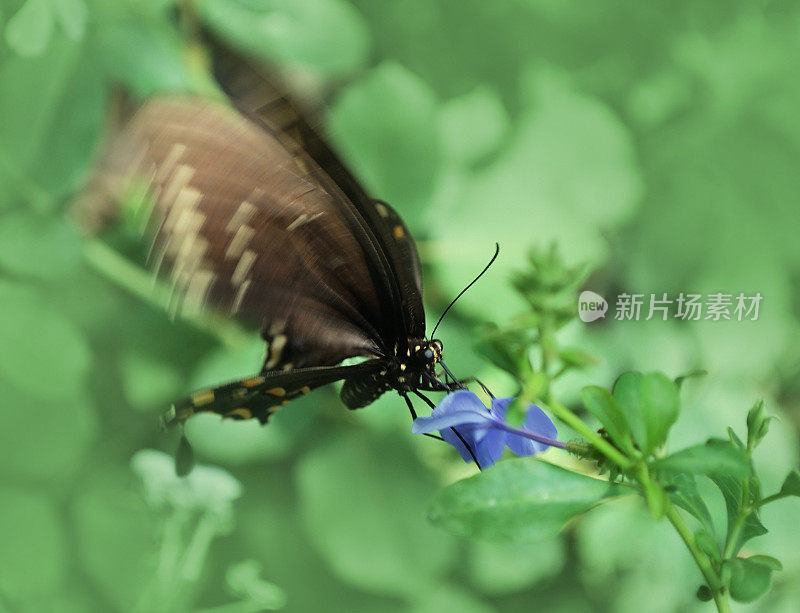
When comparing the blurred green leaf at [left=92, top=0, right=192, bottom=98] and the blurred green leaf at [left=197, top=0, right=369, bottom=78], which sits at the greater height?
the blurred green leaf at [left=197, top=0, right=369, bottom=78]

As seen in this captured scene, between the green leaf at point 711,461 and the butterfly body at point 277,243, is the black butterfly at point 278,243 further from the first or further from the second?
the green leaf at point 711,461

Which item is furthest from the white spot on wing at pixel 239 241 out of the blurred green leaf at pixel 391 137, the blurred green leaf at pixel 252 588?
the blurred green leaf at pixel 252 588

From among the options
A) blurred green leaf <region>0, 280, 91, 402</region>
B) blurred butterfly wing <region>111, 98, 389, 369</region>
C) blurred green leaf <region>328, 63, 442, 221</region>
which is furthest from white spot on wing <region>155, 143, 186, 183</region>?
blurred green leaf <region>0, 280, 91, 402</region>

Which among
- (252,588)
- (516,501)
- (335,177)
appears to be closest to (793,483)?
(516,501)

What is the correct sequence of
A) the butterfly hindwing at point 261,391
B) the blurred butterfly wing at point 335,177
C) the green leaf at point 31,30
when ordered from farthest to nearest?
1. the green leaf at point 31,30
2. the butterfly hindwing at point 261,391
3. the blurred butterfly wing at point 335,177

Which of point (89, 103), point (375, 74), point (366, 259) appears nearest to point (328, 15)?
point (375, 74)

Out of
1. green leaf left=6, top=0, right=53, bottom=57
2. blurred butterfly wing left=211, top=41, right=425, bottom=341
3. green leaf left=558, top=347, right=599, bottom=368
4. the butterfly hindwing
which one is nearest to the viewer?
green leaf left=558, top=347, right=599, bottom=368

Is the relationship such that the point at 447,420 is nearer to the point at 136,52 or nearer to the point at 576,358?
the point at 576,358

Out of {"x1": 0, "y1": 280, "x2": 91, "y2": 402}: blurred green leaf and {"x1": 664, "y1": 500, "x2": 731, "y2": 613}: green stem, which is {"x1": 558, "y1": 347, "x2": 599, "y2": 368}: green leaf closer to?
{"x1": 664, "y1": 500, "x2": 731, "y2": 613}: green stem
